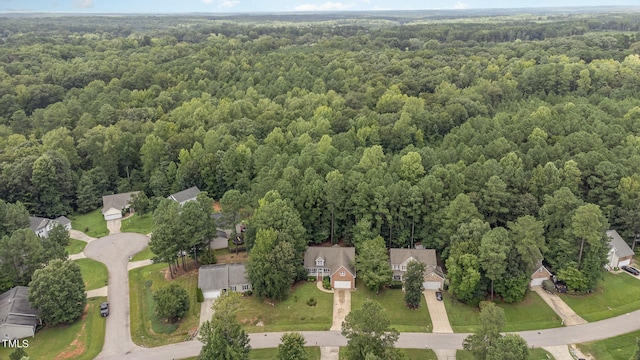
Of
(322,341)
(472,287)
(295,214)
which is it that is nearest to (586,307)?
(472,287)

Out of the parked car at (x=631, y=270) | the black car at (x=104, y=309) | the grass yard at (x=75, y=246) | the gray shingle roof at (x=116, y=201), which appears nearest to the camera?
the black car at (x=104, y=309)

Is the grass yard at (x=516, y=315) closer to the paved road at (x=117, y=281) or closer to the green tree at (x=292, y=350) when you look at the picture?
the green tree at (x=292, y=350)

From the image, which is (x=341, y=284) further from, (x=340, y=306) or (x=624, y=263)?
(x=624, y=263)

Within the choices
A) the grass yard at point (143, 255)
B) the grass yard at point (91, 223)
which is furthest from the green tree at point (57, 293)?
the grass yard at point (91, 223)

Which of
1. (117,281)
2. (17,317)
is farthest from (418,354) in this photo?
(17,317)

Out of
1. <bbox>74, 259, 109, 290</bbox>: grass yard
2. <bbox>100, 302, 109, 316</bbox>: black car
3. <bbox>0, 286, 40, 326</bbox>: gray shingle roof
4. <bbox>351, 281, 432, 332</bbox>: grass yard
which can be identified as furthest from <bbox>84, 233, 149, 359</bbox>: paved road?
<bbox>351, 281, 432, 332</bbox>: grass yard

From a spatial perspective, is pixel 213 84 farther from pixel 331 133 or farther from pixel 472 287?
pixel 472 287

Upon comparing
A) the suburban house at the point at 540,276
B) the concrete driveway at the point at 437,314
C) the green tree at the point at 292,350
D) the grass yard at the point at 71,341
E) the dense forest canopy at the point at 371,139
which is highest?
the dense forest canopy at the point at 371,139
